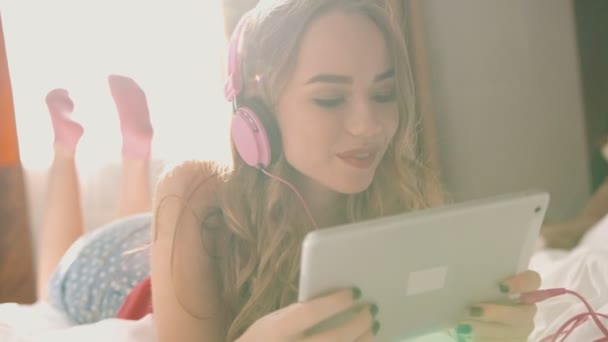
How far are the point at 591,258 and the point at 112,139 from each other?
0.60m

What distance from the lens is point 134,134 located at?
0.62 metres

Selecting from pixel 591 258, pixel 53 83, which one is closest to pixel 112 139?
pixel 53 83

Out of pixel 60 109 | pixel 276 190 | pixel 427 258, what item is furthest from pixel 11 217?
pixel 427 258

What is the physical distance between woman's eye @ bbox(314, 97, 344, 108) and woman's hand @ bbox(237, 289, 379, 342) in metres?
0.14

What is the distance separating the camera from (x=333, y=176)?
509mm

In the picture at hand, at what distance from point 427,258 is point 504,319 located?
0.32 feet

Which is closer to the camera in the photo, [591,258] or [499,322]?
[499,322]

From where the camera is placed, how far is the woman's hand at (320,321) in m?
0.45

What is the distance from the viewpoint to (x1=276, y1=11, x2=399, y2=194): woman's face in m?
0.47

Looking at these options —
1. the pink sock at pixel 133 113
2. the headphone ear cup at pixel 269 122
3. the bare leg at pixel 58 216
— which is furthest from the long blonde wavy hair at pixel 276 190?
the bare leg at pixel 58 216

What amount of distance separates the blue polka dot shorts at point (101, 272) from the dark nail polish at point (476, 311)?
42cm

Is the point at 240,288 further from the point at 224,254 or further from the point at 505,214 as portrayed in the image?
the point at 505,214

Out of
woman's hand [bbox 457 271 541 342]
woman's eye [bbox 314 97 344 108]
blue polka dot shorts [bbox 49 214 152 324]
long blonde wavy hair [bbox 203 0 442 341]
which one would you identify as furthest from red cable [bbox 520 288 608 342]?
blue polka dot shorts [bbox 49 214 152 324]

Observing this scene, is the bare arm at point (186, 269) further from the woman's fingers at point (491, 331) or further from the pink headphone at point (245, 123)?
the woman's fingers at point (491, 331)
